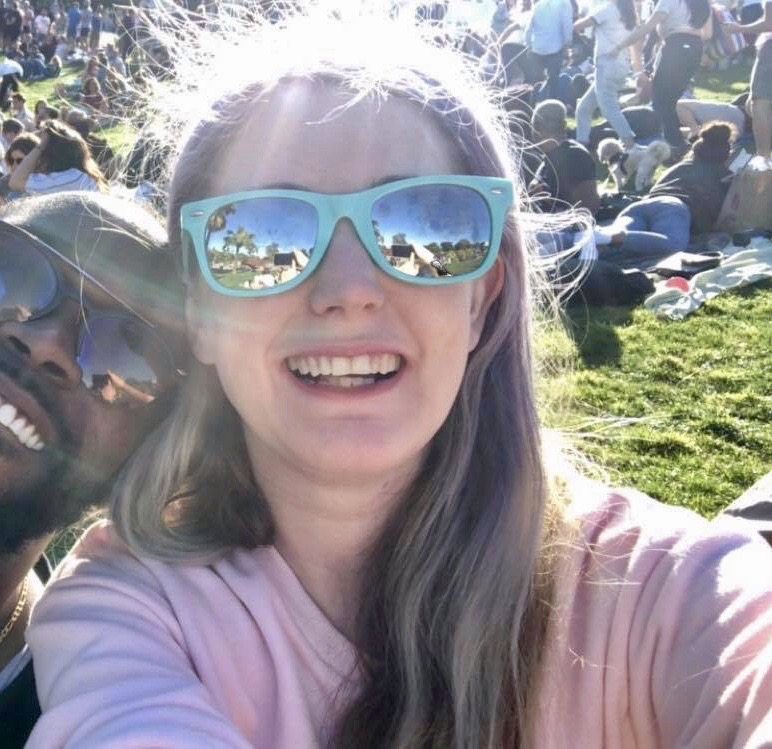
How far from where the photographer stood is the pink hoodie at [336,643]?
4.32 ft

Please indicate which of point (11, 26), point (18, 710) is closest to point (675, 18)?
point (18, 710)

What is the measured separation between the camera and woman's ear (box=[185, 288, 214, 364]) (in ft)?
5.61

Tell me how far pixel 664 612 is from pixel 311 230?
847 mm

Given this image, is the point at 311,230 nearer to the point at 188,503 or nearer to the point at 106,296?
the point at 106,296

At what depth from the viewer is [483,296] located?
1.82 metres

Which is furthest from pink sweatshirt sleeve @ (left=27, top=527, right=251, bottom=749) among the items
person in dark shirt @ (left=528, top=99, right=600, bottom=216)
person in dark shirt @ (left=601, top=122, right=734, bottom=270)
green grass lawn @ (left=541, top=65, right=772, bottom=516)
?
person in dark shirt @ (left=601, top=122, right=734, bottom=270)

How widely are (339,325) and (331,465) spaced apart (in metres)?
0.24

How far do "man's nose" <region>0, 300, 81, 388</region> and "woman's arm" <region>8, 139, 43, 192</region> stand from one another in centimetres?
557

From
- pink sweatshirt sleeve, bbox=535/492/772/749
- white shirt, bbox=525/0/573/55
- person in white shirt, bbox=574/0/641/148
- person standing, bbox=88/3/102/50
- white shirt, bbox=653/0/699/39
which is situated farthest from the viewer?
person standing, bbox=88/3/102/50

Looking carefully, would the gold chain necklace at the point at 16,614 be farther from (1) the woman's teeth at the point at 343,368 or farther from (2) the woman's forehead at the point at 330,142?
(2) the woman's forehead at the point at 330,142

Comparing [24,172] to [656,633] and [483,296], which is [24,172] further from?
[656,633]

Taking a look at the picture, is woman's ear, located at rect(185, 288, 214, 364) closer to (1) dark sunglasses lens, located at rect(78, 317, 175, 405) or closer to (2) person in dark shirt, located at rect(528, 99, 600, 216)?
(1) dark sunglasses lens, located at rect(78, 317, 175, 405)

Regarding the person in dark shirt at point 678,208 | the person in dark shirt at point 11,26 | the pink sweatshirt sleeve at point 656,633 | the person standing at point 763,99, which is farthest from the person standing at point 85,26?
the pink sweatshirt sleeve at point 656,633

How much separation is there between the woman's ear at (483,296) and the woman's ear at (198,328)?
49 cm
